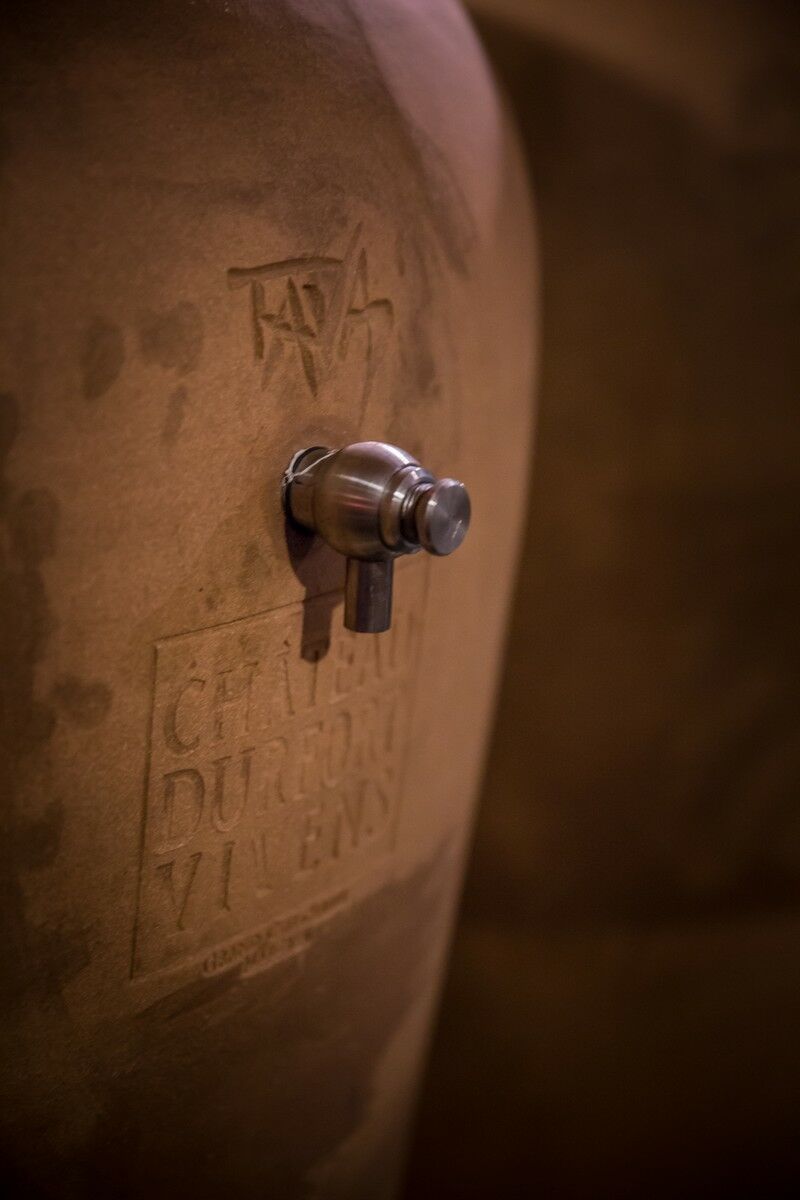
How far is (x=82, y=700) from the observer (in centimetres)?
48

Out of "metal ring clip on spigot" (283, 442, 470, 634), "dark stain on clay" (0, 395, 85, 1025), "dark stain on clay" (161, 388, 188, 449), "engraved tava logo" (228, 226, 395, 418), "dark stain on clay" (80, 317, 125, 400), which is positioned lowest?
"dark stain on clay" (0, 395, 85, 1025)

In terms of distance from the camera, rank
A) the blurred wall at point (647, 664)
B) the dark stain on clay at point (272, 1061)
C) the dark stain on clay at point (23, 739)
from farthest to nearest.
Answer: the blurred wall at point (647, 664), the dark stain on clay at point (272, 1061), the dark stain on clay at point (23, 739)

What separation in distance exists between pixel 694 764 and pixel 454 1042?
41 cm

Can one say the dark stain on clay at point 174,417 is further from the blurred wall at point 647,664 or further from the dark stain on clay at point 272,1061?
the blurred wall at point 647,664

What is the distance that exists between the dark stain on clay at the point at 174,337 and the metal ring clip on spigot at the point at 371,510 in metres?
0.08

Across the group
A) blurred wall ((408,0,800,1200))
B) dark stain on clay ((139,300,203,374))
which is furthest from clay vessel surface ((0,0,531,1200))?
blurred wall ((408,0,800,1200))

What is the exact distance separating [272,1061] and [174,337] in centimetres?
40

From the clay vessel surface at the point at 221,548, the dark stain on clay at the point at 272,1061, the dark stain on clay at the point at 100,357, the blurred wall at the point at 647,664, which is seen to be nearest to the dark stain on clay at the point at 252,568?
the clay vessel surface at the point at 221,548

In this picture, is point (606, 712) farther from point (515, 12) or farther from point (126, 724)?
point (126, 724)

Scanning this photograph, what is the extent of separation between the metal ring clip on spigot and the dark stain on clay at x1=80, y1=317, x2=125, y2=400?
0.34 ft

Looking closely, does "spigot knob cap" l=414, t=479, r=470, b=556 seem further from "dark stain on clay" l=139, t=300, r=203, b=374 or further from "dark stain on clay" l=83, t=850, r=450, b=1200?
"dark stain on clay" l=83, t=850, r=450, b=1200

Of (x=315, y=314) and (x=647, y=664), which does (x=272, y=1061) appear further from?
(x=647, y=664)

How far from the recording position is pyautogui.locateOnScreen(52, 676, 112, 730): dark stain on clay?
1.55 ft

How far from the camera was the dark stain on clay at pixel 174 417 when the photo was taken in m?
0.48
